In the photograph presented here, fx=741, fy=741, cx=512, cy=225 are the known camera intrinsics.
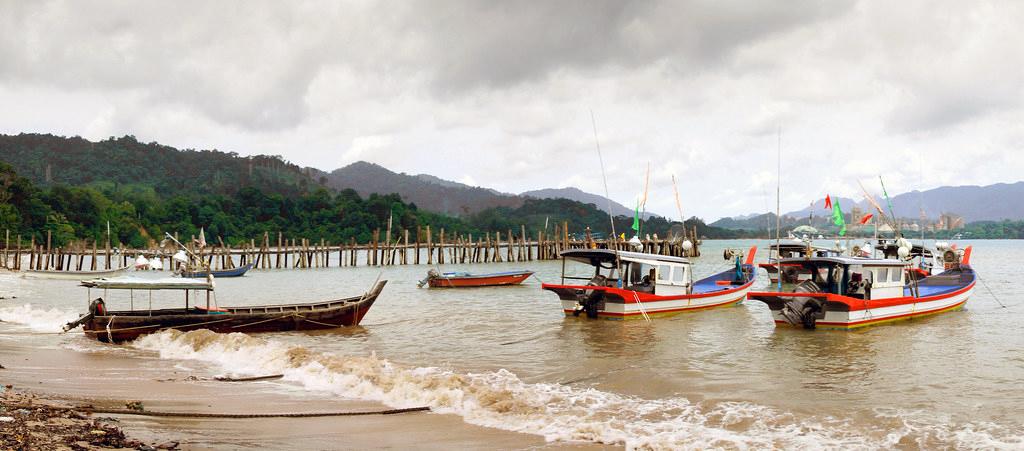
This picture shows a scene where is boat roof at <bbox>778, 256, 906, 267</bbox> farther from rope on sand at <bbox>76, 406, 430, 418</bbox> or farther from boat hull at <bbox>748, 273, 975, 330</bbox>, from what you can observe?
rope on sand at <bbox>76, 406, 430, 418</bbox>

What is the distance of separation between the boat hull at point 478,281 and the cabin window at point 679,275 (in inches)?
587

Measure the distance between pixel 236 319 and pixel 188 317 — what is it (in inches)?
45.3

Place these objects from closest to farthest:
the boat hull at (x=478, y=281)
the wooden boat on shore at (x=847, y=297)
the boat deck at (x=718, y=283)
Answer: the wooden boat on shore at (x=847, y=297)
the boat deck at (x=718, y=283)
the boat hull at (x=478, y=281)

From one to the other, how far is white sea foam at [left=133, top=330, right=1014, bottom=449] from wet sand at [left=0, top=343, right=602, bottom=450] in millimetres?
557

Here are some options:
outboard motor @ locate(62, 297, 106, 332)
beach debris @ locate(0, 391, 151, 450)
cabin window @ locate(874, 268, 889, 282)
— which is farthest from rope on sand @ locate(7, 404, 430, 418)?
cabin window @ locate(874, 268, 889, 282)

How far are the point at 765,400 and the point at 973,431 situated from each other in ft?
9.04

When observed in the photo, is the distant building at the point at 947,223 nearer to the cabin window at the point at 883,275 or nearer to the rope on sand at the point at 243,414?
the cabin window at the point at 883,275

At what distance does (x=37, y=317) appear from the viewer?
76.6 ft

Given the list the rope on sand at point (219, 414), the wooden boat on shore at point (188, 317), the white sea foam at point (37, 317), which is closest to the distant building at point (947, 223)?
the wooden boat on shore at point (188, 317)

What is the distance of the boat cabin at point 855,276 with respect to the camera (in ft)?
65.7

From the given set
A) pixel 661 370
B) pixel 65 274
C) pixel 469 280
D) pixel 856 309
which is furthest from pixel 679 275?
pixel 65 274

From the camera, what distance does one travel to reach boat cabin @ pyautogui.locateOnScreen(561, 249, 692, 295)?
2194 centimetres

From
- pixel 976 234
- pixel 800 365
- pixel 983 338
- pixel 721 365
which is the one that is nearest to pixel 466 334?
pixel 721 365

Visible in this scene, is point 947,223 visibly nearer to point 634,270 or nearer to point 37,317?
point 634,270
